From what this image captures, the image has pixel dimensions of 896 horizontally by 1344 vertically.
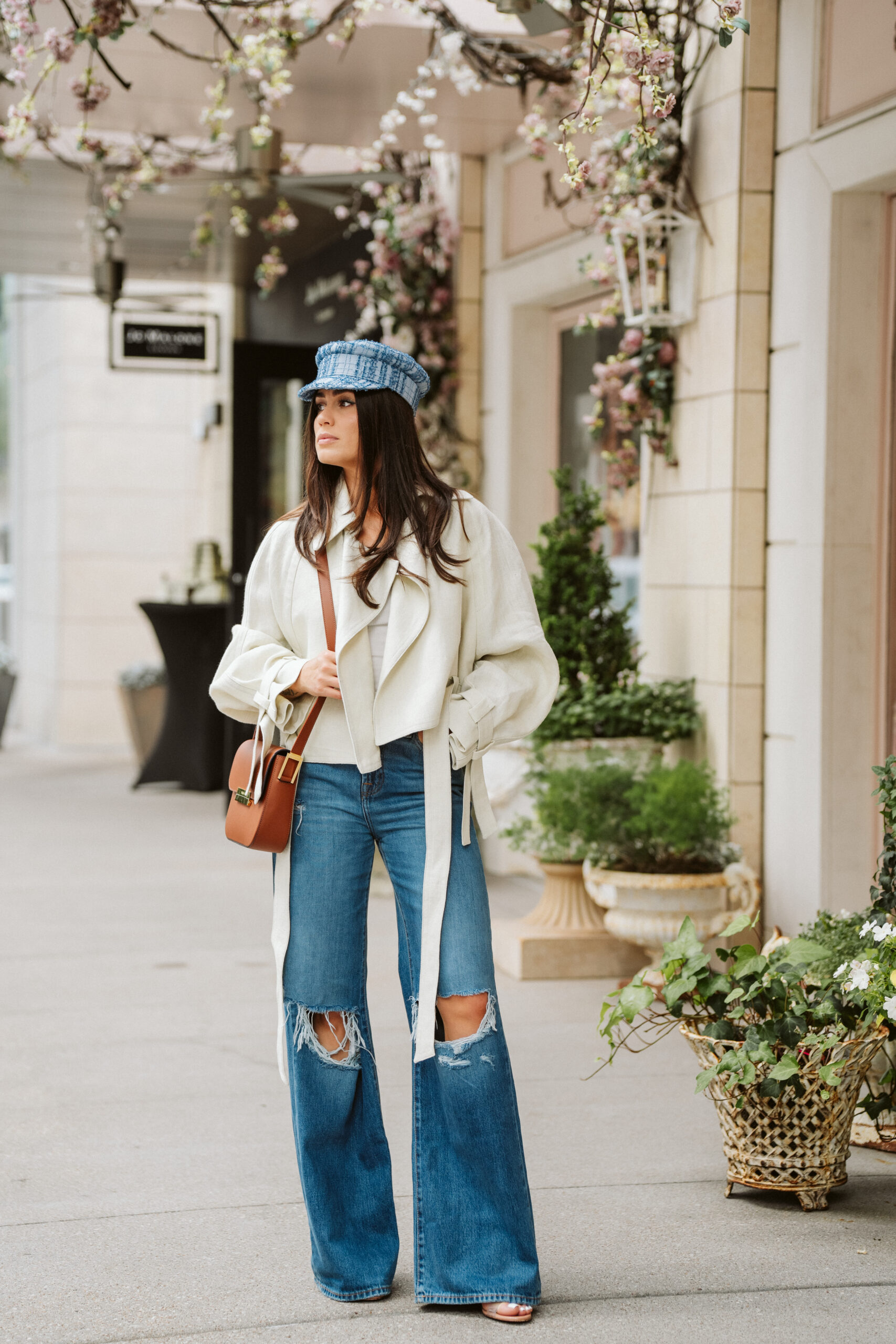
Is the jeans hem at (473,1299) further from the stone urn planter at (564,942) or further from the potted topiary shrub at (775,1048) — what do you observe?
the stone urn planter at (564,942)

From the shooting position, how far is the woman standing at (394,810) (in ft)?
9.17

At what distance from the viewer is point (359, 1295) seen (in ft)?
9.51

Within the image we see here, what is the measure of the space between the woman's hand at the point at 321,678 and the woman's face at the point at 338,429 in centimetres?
36

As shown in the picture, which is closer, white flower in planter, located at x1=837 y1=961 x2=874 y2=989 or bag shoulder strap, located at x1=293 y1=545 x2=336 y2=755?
bag shoulder strap, located at x1=293 y1=545 x2=336 y2=755

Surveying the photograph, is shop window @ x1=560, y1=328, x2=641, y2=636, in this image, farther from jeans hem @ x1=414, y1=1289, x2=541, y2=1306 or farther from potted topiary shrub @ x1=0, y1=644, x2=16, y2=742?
potted topiary shrub @ x1=0, y1=644, x2=16, y2=742

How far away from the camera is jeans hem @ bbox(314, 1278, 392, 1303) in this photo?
2896 mm

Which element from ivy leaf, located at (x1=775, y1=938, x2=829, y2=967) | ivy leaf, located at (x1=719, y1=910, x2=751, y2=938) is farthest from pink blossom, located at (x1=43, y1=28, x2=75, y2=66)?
ivy leaf, located at (x1=775, y1=938, x2=829, y2=967)

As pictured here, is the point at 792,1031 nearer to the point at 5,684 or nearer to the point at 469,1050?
the point at 469,1050

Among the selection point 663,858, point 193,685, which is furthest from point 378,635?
point 193,685

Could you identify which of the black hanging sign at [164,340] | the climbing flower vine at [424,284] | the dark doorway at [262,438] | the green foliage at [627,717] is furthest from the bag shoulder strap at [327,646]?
the black hanging sign at [164,340]

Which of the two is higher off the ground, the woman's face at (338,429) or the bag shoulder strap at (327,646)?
the woman's face at (338,429)

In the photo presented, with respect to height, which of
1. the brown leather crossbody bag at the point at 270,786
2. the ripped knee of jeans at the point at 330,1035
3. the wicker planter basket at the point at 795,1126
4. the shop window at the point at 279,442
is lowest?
the wicker planter basket at the point at 795,1126

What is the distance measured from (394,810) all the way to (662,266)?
3.42 meters

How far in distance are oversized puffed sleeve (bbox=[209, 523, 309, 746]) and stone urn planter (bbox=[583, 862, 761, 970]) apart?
237 cm
